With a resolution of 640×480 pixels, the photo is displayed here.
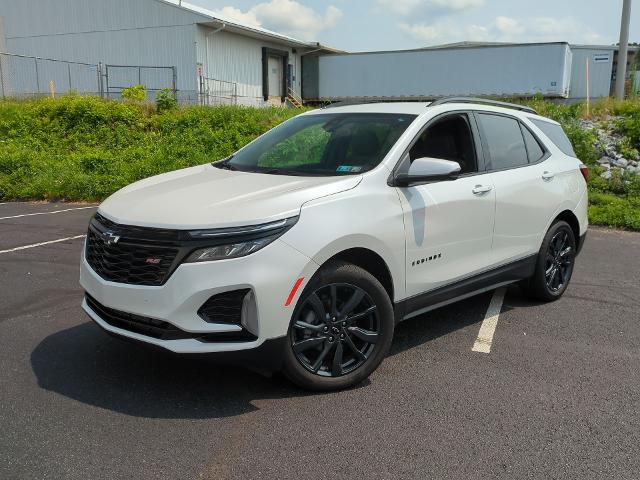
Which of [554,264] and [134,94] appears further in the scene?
[134,94]

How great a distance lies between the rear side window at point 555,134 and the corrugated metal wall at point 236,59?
22168mm

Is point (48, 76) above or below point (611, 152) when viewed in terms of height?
above

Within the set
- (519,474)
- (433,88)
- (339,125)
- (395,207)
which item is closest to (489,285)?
(395,207)

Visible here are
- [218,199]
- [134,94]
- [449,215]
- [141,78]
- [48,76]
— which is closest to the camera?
[218,199]

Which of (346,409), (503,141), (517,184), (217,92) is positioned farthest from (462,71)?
(346,409)

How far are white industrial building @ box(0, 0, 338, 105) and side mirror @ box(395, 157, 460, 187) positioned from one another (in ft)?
74.8

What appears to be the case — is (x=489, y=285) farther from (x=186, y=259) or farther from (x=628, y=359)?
(x=186, y=259)

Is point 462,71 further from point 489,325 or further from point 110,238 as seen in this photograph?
point 110,238

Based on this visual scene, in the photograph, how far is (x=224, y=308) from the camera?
3.20 m

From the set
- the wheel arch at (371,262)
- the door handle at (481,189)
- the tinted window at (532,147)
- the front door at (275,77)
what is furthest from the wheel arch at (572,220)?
the front door at (275,77)

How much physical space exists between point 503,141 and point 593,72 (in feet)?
99.1

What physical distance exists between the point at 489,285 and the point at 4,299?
4270mm

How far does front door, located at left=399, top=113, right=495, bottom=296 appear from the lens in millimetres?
3980

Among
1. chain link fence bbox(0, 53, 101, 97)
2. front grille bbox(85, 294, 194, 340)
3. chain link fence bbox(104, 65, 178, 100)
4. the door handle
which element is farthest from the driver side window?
chain link fence bbox(0, 53, 101, 97)
